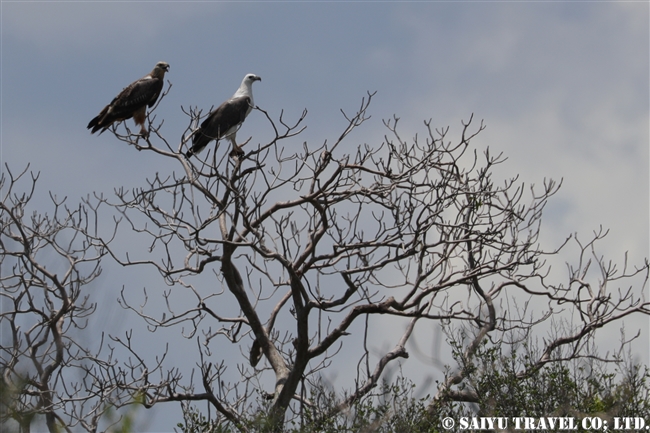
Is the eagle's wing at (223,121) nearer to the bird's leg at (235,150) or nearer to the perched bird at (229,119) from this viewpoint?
the perched bird at (229,119)

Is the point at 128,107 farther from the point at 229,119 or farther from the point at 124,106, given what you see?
the point at 229,119

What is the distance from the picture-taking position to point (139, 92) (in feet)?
33.1

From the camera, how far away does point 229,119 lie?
9.73 m

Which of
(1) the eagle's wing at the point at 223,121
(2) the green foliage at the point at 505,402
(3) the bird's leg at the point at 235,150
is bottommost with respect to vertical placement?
(2) the green foliage at the point at 505,402

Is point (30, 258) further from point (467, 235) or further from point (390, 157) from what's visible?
point (467, 235)

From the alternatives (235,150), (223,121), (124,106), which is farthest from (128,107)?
(235,150)

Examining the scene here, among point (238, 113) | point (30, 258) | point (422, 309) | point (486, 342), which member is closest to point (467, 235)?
point (422, 309)

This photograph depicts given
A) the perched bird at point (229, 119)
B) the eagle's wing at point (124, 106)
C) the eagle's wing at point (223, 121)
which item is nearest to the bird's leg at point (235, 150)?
the perched bird at point (229, 119)

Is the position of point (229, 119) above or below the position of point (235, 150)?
A: above

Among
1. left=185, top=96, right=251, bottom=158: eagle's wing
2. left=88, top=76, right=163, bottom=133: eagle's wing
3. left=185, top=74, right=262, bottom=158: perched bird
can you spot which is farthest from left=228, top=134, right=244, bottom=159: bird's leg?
left=88, top=76, right=163, bottom=133: eagle's wing

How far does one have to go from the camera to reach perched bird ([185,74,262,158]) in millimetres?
9086

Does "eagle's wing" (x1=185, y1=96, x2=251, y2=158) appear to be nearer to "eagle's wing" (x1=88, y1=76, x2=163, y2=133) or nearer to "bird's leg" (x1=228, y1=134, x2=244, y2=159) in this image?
"bird's leg" (x1=228, y1=134, x2=244, y2=159)

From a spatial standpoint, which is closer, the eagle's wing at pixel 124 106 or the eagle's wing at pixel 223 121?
the eagle's wing at pixel 223 121

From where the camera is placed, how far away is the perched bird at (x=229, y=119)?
9.09m
